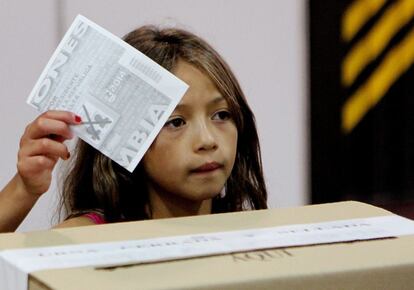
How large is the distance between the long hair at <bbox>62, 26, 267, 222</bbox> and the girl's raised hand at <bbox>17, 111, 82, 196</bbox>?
0.43ft

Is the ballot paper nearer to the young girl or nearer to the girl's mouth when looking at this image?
the young girl

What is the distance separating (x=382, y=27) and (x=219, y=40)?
53cm

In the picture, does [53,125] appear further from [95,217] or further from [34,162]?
[95,217]

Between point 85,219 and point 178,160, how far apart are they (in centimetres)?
14

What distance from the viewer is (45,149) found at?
1162 millimetres

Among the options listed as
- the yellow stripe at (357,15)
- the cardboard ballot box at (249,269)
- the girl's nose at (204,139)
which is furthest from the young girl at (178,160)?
the yellow stripe at (357,15)

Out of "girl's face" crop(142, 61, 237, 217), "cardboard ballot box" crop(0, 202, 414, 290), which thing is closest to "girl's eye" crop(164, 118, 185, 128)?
"girl's face" crop(142, 61, 237, 217)

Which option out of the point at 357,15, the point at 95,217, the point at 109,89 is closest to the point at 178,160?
the point at 95,217

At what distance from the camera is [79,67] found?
1.03 m

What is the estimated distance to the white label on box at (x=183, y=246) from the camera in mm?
774

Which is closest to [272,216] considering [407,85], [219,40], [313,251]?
[313,251]

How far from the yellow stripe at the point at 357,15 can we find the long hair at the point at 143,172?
Answer: 2.41 ft

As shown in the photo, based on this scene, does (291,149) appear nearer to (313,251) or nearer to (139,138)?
(139,138)

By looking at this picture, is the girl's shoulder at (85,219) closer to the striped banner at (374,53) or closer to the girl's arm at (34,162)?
the girl's arm at (34,162)
